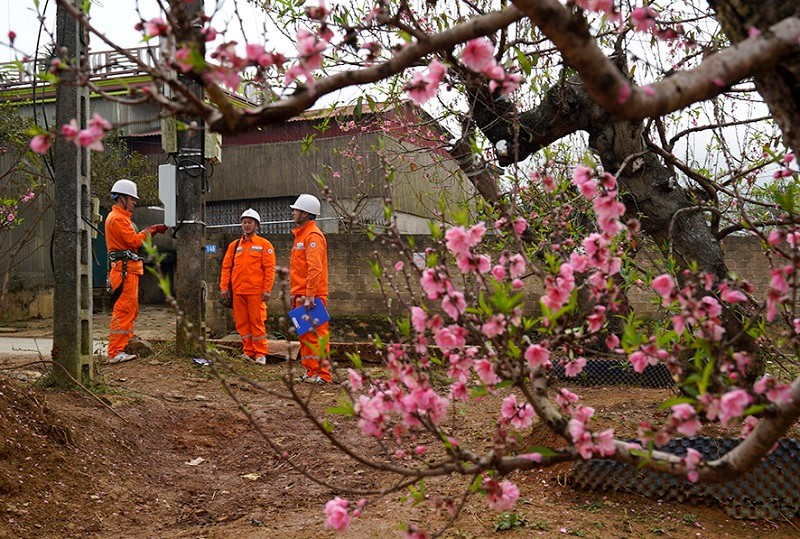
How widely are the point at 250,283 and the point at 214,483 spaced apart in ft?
15.3

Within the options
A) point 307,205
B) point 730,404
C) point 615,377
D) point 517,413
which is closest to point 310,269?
point 307,205

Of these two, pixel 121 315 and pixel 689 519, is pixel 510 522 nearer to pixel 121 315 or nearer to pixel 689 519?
pixel 689 519

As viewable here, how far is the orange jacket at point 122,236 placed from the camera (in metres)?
8.12

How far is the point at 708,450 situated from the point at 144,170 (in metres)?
15.9

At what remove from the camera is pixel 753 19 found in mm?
1684

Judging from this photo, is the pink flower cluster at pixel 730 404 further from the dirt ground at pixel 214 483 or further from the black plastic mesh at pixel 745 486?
the black plastic mesh at pixel 745 486

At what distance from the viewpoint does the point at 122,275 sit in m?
8.30

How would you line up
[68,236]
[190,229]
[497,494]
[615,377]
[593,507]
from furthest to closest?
[190,229]
[615,377]
[68,236]
[593,507]
[497,494]

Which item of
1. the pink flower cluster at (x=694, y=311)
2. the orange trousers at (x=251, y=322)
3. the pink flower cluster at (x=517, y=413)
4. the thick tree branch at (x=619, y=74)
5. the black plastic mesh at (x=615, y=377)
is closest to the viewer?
the thick tree branch at (x=619, y=74)

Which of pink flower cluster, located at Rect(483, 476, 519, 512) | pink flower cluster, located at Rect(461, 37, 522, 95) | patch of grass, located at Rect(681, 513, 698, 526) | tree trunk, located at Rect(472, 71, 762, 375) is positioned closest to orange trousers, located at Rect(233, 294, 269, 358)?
tree trunk, located at Rect(472, 71, 762, 375)

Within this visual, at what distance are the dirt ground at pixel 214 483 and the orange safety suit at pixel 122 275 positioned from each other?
1.77 metres

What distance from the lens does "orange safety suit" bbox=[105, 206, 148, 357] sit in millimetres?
8195

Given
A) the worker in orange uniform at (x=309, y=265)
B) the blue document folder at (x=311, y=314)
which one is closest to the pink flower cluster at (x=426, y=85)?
the blue document folder at (x=311, y=314)

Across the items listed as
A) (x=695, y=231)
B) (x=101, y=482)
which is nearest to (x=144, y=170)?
(x=101, y=482)
